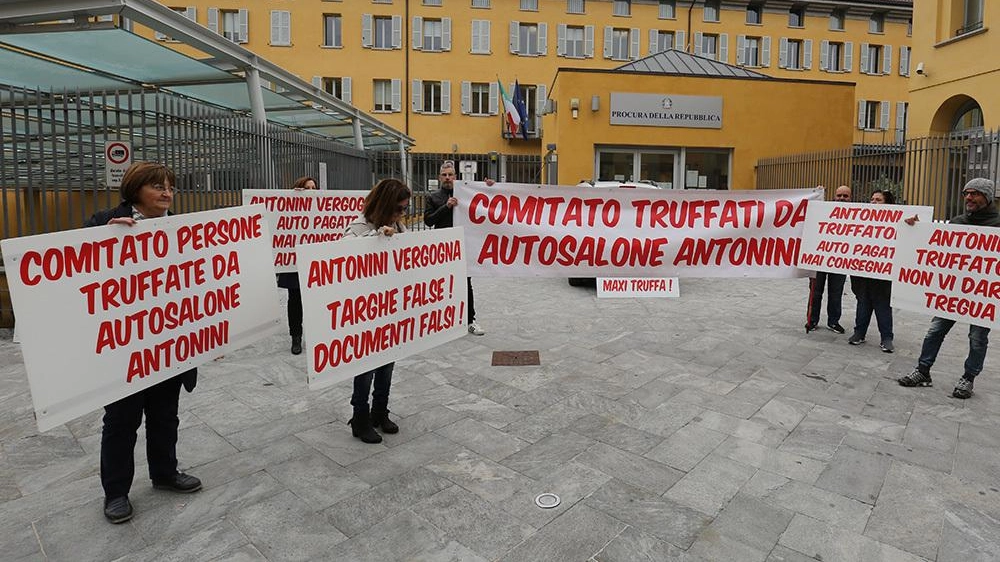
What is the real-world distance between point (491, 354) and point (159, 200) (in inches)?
145

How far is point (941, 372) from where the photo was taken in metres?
5.62

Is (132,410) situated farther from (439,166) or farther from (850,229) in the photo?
(439,166)

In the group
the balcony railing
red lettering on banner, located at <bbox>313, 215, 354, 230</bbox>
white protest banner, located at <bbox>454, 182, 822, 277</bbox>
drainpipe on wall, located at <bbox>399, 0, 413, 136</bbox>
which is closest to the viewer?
white protest banner, located at <bbox>454, 182, 822, 277</bbox>

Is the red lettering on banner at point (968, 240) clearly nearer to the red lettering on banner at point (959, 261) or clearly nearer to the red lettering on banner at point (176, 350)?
the red lettering on banner at point (959, 261)

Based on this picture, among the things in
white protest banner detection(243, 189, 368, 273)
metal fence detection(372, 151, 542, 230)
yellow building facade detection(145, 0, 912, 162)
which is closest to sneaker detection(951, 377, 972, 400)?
white protest banner detection(243, 189, 368, 273)

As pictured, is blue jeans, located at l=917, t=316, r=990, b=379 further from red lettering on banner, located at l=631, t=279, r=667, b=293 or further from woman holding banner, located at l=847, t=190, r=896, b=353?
red lettering on banner, located at l=631, t=279, r=667, b=293

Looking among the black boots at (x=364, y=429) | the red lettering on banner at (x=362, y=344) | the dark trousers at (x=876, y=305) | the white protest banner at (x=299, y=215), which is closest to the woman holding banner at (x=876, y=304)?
the dark trousers at (x=876, y=305)

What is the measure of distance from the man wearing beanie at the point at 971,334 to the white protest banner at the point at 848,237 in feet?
3.29

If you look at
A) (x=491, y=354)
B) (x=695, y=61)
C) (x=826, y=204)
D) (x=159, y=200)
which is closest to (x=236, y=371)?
(x=491, y=354)

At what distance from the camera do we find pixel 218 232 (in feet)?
11.3

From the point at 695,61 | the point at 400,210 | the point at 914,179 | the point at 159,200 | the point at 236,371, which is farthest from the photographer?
the point at 695,61

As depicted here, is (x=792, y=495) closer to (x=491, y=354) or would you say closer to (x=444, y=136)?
(x=491, y=354)

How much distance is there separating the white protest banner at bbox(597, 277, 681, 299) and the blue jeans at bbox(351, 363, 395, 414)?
18.8 feet

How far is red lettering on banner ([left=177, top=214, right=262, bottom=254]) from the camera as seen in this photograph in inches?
127
